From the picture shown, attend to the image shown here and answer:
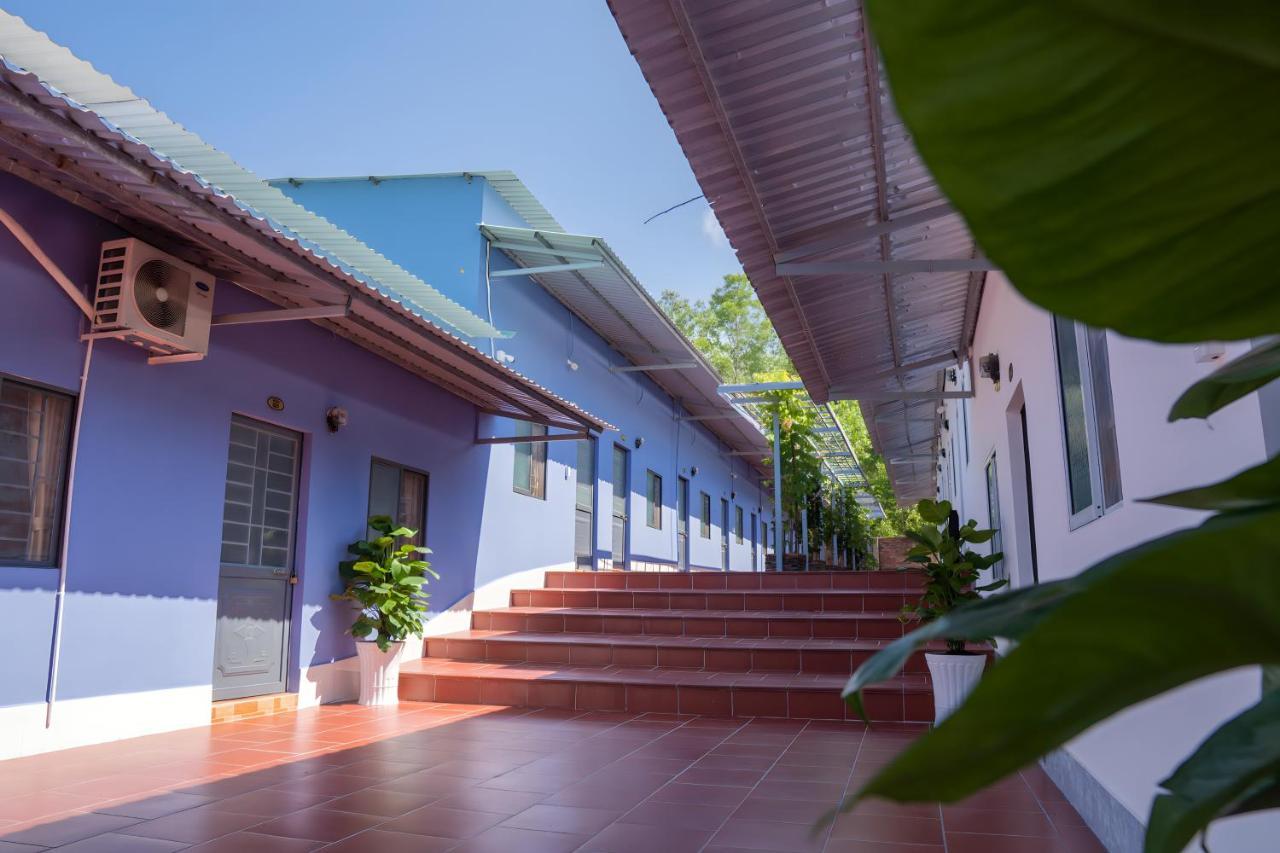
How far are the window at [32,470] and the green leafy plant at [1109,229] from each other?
522 cm

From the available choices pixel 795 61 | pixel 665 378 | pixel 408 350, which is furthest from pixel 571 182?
pixel 795 61

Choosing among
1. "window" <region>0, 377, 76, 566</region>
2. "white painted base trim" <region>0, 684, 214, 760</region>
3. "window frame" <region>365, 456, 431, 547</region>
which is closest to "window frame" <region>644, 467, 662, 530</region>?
"window frame" <region>365, 456, 431, 547</region>

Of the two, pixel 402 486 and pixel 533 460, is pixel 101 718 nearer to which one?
pixel 402 486

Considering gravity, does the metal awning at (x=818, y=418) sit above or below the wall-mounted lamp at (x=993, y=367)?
above

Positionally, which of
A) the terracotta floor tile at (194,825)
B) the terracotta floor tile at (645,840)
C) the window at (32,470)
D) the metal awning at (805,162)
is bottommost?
the terracotta floor tile at (645,840)

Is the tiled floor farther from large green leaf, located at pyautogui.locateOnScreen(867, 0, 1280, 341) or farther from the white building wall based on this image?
large green leaf, located at pyautogui.locateOnScreen(867, 0, 1280, 341)

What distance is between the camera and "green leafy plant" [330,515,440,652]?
6.74 metres

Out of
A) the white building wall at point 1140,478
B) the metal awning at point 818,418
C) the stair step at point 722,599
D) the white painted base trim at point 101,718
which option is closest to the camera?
the white building wall at point 1140,478

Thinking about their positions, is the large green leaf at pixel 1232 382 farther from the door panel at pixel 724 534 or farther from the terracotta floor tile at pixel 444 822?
the door panel at pixel 724 534

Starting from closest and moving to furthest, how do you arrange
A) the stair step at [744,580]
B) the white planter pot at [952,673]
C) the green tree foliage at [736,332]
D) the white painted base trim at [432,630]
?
the white planter pot at [952,673], the white painted base trim at [432,630], the stair step at [744,580], the green tree foliage at [736,332]

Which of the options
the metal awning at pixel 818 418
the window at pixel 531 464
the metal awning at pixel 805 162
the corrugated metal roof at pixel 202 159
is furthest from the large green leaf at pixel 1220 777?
the window at pixel 531 464

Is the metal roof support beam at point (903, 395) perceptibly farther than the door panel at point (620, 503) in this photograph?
No

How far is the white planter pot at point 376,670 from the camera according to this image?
680 cm

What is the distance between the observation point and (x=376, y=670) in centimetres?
683
